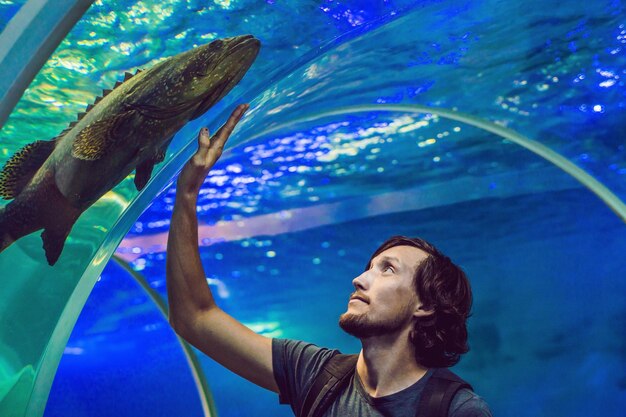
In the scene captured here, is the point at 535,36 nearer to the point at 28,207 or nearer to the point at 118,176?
the point at 118,176

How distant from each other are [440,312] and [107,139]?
1794mm

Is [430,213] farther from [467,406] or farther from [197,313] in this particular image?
[467,406]

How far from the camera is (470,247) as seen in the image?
10.7m

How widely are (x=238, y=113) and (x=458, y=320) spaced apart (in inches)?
59.4

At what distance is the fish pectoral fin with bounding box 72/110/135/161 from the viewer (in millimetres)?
2695

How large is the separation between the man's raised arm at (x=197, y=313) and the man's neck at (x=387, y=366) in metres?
0.47

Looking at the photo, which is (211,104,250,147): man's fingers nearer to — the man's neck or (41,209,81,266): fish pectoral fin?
(41,209,81,266): fish pectoral fin

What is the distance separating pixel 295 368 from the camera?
3.31m

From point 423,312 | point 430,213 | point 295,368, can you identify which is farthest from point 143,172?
point 430,213

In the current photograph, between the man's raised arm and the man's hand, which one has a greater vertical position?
the man's hand

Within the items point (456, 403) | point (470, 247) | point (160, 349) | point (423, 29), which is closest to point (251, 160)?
point (160, 349)

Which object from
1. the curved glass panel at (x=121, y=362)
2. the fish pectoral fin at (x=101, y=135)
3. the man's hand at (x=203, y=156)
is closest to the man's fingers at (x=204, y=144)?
the man's hand at (x=203, y=156)

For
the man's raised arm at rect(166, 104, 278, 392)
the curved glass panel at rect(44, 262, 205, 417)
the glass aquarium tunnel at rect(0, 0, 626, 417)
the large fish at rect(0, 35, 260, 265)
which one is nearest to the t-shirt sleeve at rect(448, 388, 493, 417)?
the man's raised arm at rect(166, 104, 278, 392)

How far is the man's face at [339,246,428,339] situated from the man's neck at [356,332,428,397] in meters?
0.05
